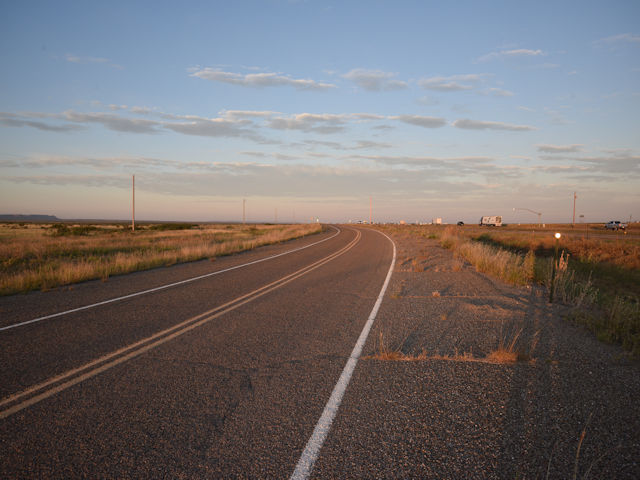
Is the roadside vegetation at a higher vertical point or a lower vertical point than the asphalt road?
higher

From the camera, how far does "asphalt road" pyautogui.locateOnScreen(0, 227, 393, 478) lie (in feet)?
9.04

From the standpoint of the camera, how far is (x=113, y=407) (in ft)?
11.4

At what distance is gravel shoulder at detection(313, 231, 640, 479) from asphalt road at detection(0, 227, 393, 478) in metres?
0.45

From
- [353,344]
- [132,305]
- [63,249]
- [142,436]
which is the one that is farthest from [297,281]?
[63,249]

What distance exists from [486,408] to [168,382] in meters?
3.32

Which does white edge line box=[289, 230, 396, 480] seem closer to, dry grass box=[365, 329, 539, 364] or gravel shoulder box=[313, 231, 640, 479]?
gravel shoulder box=[313, 231, 640, 479]

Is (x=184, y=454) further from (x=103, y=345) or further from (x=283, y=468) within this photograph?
(x=103, y=345)

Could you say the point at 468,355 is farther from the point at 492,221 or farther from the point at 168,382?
the point at 492,221

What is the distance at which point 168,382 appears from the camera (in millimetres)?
4008

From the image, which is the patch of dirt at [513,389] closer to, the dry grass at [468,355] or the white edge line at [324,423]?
the dry grass at [468,355]

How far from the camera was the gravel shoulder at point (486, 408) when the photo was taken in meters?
2.66

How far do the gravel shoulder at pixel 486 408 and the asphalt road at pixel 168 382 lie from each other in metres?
0.45

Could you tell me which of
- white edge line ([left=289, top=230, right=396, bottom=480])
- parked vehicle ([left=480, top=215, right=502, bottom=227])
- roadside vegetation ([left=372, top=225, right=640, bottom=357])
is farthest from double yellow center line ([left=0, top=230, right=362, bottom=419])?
parked vehicle ([left=480, top=215, right=502, bottom=227])

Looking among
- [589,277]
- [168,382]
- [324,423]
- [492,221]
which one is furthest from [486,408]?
[492,221]
